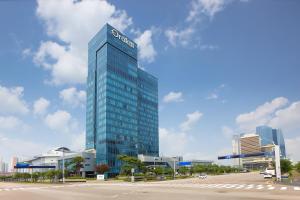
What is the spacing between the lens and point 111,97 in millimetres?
131625

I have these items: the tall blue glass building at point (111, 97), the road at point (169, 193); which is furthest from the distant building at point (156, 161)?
the road at point (169, 193)

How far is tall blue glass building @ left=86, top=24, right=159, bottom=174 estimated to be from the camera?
5017 inches

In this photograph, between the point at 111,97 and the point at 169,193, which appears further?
the point at 111,97

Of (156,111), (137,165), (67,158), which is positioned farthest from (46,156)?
(137,165)

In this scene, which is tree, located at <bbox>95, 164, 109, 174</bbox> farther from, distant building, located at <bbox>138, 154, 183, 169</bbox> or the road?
the road

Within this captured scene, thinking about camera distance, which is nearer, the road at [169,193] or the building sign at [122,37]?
the road at [169,193]

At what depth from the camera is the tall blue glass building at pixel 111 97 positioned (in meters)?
127

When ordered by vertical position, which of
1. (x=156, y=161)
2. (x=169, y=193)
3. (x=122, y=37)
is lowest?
(x=156, y=161)

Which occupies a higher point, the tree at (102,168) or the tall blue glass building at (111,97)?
the tall blue glass building at (111,97)

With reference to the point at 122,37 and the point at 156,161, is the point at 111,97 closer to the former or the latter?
the point at 122,37

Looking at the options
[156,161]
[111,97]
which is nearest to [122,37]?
[111,97]

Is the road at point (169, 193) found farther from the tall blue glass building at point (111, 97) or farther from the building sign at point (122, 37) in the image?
the building sign at point (122, 37)

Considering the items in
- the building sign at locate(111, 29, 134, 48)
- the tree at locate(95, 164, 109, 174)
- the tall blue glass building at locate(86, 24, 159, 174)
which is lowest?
the tree at locate(95, 164, 109, 174)

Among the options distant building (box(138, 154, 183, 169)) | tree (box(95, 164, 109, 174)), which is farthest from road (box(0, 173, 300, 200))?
distant building (box(138, 154, 183, 169))
